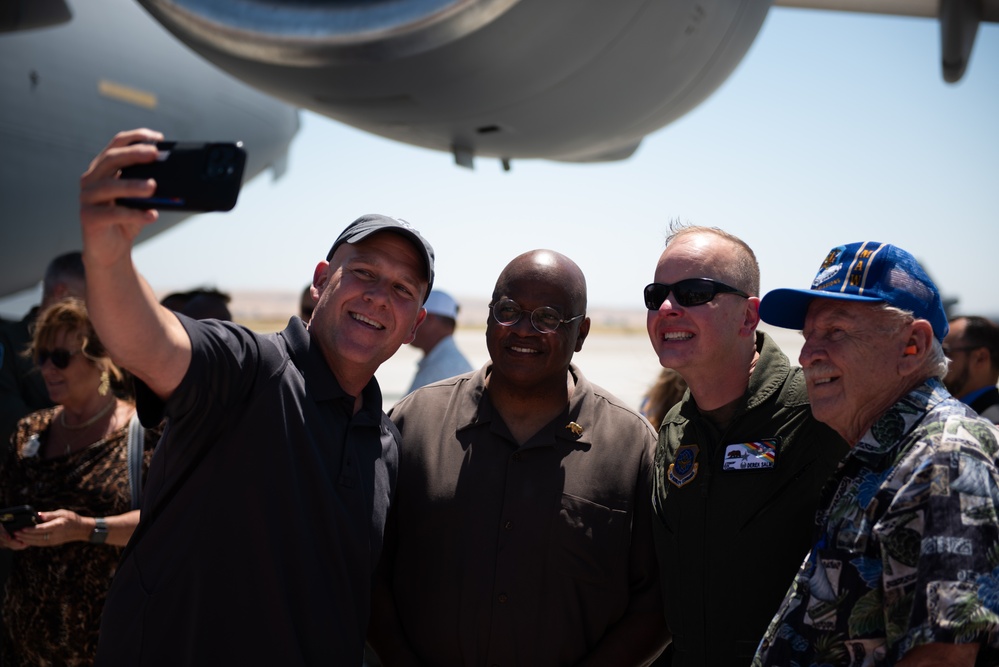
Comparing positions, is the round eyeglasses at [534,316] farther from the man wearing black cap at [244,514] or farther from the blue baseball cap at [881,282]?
the blue baseball cap at [881,282]

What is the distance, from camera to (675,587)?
2326 millimetres

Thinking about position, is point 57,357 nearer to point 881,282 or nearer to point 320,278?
point 320,278

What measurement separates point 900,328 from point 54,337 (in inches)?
125

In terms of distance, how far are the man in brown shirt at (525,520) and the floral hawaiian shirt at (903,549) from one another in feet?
2.52

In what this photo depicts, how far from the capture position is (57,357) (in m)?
3.46

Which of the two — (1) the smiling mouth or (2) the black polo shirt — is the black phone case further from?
(1) the smiling mouth

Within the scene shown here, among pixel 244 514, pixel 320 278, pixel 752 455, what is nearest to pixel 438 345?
pixel 320 278

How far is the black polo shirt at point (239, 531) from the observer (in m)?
Result: 1.84

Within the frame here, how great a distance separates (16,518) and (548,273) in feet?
6.56

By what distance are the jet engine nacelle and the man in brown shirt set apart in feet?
2.74

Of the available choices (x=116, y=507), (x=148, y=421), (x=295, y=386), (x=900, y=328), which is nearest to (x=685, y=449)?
(x=900, y=328)

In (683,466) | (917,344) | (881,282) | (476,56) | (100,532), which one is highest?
(476,56)

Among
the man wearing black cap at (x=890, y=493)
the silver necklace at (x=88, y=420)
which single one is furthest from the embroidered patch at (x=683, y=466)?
the silver necklace at (x=88, y=420)

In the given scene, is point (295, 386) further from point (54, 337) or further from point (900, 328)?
point (54, 337)
